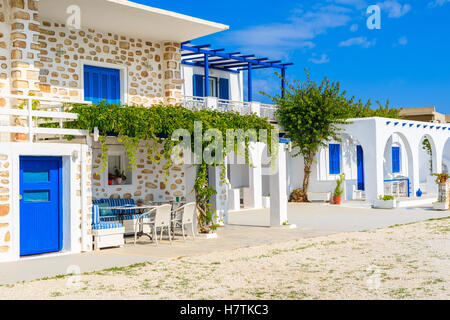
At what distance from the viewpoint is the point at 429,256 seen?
33.3 ft

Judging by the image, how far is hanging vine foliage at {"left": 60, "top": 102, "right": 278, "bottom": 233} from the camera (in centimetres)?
1129

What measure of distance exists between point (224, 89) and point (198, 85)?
62.6 inches

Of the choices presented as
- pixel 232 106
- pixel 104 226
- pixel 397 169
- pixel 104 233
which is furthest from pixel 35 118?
pixel 397 169

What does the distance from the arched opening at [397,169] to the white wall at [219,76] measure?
7.08 m

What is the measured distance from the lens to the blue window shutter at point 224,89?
24.9m

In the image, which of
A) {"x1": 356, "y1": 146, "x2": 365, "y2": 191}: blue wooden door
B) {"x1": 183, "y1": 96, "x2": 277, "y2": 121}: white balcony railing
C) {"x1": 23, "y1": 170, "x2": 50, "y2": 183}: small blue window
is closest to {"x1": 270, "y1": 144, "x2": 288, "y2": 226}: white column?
{"x1": 183, "y1": 96, "x2": 277, "y2": 121}: white balcony railing

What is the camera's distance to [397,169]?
30.5 meters

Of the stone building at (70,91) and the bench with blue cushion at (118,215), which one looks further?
the bench with blue cushion at (118,215)

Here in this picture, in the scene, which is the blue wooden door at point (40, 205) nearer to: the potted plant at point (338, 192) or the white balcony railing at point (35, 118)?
the white balcony railing at point (35, 118)

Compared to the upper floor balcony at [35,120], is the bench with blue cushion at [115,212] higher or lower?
lower

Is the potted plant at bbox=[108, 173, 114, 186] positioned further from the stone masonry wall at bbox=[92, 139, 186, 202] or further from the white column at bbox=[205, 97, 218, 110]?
the white column at bbox=[205, 97, 218, 110]

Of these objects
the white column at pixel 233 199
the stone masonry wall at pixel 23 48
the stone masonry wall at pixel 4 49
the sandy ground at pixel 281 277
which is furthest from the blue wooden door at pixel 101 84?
the white column at pixel 233 199

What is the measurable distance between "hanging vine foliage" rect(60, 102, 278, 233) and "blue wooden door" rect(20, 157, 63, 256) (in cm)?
104
